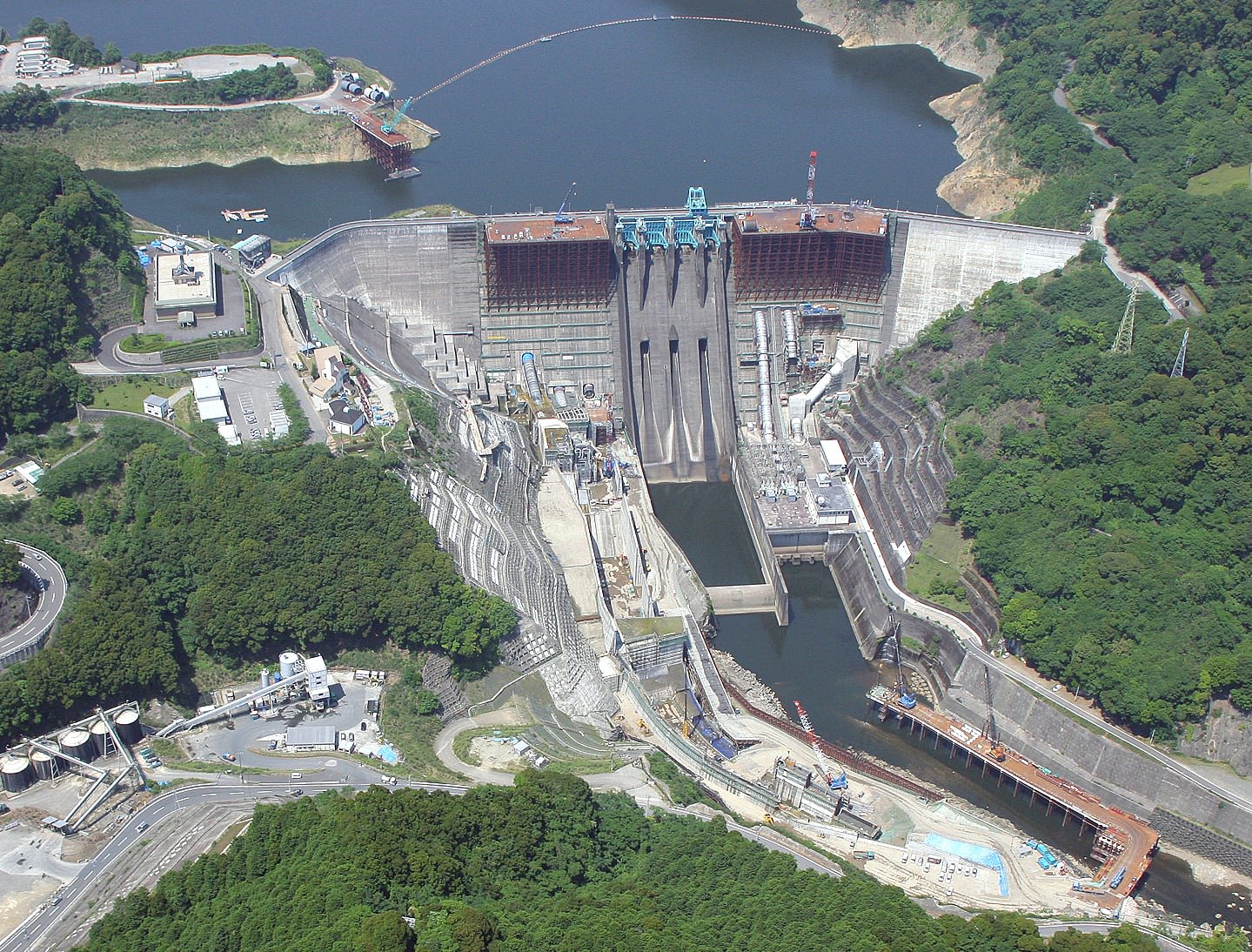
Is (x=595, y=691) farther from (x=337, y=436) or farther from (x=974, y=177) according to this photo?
(x=974, y=177)

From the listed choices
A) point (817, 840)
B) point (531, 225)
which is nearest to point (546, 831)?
point (817, 840)

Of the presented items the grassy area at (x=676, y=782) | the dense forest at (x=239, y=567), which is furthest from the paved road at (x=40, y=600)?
the grassy area at (x=676, y=782)

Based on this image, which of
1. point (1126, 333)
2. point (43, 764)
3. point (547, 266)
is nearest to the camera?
point (43, 764)

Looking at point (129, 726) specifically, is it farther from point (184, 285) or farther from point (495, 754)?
point (184, 285)

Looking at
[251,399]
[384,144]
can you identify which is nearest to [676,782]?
[251,399]

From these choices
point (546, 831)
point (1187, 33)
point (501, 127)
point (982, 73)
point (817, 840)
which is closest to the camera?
point (546, 831)

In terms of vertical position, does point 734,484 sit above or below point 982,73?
A: below
